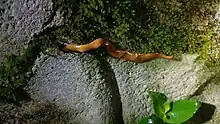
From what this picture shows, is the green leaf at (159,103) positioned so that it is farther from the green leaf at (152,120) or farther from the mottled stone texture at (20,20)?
the mottled stone texture at (20,20)

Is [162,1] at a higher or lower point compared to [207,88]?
higher

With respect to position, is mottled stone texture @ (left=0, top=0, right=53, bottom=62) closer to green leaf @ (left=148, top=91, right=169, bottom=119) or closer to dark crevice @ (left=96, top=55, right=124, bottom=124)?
dark crevice @ (left=96, top=55, right=124, bottom=124)

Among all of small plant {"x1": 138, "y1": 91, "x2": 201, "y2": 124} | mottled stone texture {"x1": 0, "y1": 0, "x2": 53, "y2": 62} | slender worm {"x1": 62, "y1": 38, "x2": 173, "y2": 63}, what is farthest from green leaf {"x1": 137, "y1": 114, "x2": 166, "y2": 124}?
mottled stone texture {"x1": 0, "y1": 0, "x2": 53, "y2": 62}

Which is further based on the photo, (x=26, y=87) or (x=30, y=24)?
(x=26, y=87)

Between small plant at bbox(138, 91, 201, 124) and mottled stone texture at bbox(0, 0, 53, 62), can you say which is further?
small plant at bbox(138, 91, 201, 124)

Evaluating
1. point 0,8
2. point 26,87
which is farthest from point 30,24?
point 26,87

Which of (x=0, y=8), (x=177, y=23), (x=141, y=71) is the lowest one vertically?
(x=141, y=71)

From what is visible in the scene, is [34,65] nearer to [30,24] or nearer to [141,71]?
[30,24]
